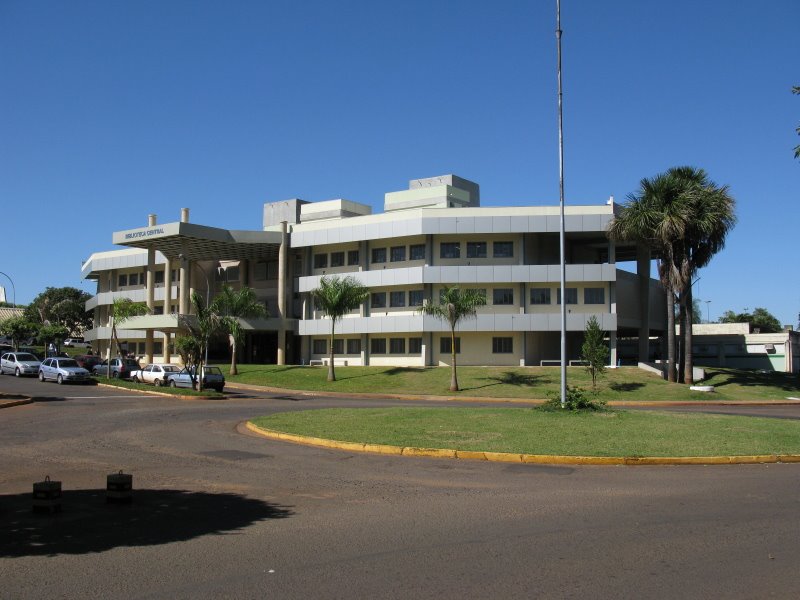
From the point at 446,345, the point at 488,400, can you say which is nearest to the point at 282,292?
the point at 446,345

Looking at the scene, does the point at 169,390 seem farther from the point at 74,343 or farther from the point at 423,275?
the point at 74,343

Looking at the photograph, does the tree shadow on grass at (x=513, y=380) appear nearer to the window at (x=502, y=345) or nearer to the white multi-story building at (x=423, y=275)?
the white multi-story building at (x=423, y=275)

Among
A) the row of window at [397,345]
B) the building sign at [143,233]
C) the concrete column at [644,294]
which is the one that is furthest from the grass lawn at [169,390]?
the concrete column at [644,294]

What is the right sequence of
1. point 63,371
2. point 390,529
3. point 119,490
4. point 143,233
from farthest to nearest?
point 143,233 < point 63,371 < point 119,490 < point 390,529

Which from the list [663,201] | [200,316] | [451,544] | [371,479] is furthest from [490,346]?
[451,544]

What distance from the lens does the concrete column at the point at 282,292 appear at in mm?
58719

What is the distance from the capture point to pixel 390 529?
8.51 metres

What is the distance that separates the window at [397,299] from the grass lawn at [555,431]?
32.0 metres

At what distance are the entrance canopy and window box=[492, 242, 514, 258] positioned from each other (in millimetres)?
17881

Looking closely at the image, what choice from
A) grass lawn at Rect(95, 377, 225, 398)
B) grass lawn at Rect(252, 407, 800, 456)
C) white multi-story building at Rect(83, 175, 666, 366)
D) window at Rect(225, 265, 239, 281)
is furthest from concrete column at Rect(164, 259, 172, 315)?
grass lawn at Rect(252, 407, 800, 456)

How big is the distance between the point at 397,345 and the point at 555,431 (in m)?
38.2

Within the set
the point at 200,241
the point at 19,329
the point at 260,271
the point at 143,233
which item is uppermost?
the point at 143,233

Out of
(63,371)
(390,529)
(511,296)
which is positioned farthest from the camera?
(511,296)

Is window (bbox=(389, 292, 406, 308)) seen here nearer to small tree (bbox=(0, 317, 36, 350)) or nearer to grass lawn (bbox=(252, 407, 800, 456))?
grass lawn (bbox=(252, 407, 800, 456))
